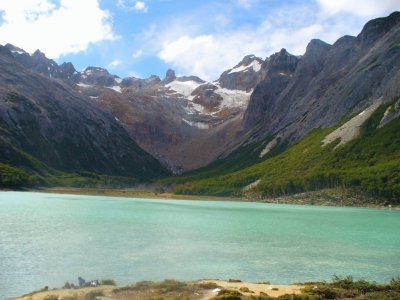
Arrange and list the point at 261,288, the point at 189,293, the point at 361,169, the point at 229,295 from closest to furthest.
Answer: the point at 229,295 → the point at 189,293 → the point at 261,288 → the point at 361,169

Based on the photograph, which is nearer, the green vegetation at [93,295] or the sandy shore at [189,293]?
the green vegetation at [93,295]

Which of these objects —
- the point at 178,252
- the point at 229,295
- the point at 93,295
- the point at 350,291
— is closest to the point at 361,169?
the point at 178,252

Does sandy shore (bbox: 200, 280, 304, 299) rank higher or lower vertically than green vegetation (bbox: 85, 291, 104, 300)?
higher

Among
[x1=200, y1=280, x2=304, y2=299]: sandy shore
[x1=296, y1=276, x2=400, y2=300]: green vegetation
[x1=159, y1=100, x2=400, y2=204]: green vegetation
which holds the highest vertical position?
[x1=159, y1=100, x2=400, y2=204]: green vegetation

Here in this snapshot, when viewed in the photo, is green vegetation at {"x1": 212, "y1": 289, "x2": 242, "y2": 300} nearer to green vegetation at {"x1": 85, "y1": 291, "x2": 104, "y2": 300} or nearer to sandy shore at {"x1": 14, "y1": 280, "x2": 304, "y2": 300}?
sandy shore at {"x1": 14, "y1": 280, "x2": 304, "y2": 300}

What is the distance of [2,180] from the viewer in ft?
646

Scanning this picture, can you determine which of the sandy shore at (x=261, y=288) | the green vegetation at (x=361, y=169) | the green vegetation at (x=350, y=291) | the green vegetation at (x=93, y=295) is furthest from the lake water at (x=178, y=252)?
the green vegetation at (x=361, y=169)

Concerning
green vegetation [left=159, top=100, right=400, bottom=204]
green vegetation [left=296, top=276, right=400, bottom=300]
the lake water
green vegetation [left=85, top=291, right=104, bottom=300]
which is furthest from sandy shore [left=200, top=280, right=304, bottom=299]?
green vegetation [left=159, top=100, right=400, bottom=204]

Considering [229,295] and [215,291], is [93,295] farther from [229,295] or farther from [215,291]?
[229,295]

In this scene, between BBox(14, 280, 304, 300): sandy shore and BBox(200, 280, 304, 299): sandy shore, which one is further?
BBox(200, 280, 304, 299): sandy shore

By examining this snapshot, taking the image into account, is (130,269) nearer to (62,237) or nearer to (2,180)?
(62,237)

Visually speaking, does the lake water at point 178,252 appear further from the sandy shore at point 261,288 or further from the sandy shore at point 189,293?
the sandy shore at point 261,288

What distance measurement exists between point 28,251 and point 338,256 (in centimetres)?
3305

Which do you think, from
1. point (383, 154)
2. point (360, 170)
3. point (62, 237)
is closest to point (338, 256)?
point (62, 237)
